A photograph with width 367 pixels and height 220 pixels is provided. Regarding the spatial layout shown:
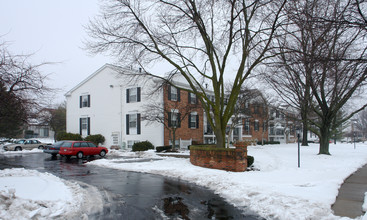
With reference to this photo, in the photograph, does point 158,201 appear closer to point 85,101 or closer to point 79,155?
point 79,155

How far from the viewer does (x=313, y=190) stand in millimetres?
9008

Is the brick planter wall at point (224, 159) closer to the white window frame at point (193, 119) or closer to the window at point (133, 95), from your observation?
the window at point (133, 95)

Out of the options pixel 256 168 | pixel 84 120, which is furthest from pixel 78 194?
pixel 84 120

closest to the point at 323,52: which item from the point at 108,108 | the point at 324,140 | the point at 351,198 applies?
the point at 351,198

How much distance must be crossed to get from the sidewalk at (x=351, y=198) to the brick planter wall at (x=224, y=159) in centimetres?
417

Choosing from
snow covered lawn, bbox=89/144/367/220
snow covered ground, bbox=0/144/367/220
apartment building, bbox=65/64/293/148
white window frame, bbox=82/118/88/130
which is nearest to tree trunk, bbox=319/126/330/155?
apartment building, bbox=65/64/293/148

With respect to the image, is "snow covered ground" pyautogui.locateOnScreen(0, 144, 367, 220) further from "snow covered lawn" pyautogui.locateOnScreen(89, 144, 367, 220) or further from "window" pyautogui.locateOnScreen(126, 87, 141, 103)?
"window" pyautogui.locateOnScreen(126, 87, 141, 103)

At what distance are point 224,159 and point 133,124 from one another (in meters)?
18.3

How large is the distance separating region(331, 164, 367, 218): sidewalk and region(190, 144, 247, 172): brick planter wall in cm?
417

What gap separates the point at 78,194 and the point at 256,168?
8.86m

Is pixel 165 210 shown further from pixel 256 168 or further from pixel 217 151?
pixel 256 168

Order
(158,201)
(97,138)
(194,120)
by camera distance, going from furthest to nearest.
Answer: (194,120), (97,138), (158,201)

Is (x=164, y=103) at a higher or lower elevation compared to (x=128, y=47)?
lower

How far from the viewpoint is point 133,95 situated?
31.2 m
